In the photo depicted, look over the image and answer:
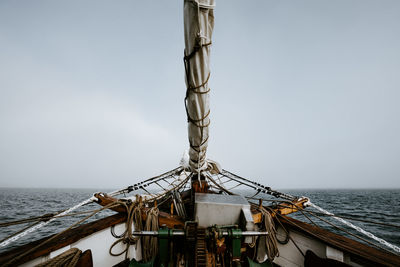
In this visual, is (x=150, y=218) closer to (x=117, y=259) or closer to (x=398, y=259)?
(x=117, y=259)

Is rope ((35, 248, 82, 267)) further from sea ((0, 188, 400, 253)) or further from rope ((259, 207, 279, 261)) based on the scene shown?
rope ((259, 207, 279, 261))

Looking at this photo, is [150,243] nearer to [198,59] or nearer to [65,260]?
[65,260]

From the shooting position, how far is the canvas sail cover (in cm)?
178

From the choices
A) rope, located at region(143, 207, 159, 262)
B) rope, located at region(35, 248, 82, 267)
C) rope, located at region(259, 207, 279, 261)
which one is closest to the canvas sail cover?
rope, located at region(143, 207, 159, 262)

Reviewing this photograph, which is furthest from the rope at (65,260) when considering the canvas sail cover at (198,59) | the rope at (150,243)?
the canvas sail cover at (198,59)

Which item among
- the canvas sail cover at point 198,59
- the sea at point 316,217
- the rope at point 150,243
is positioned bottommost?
the sea at point 316,217

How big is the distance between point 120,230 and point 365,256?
3660mm

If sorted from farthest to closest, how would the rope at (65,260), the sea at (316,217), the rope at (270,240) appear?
the sea at (316,217) < the rope at (270,240) < the rope at (65,260)

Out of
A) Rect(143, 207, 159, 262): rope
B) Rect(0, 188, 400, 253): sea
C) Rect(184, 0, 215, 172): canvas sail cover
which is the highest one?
Rect(184, 0, 215, 172): canvas sail cover

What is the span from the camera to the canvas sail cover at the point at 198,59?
178 cm

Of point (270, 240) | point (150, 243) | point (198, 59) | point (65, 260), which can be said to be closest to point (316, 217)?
point (270, 240)

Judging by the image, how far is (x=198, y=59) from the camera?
2.06 metres

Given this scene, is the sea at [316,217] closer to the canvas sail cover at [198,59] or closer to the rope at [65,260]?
the rope at [65,260]

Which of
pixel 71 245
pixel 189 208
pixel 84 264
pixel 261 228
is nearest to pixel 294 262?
pixel 261 228
